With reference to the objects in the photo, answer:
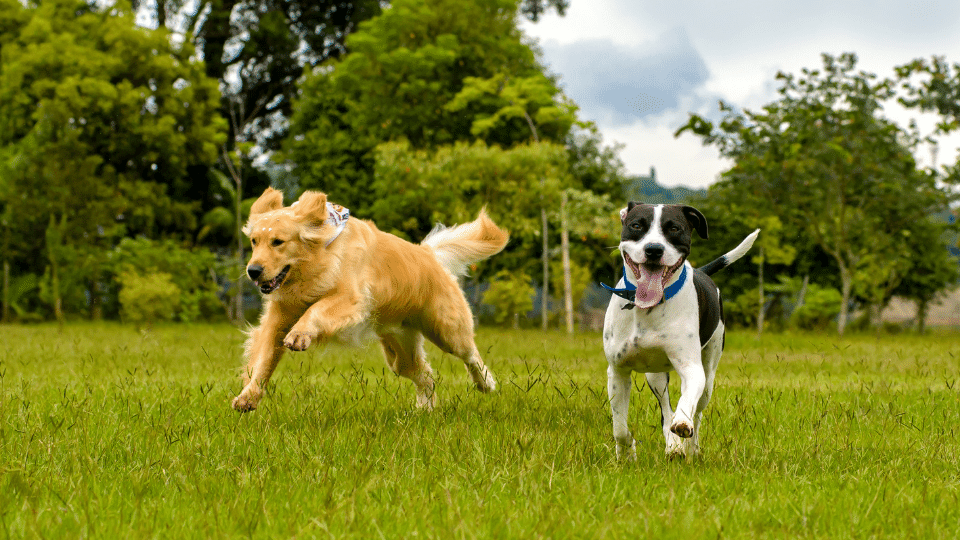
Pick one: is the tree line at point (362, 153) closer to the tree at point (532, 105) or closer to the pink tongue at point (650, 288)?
the tree at point (532, 105)

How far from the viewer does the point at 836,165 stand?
17.0 meters

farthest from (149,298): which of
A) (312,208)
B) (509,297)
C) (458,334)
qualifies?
(312,208)

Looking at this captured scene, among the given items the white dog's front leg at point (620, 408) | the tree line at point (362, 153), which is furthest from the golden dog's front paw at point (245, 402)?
the tree line at point (362, 153)

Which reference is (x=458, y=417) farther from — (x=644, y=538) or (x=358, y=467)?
(x=644, y=538)

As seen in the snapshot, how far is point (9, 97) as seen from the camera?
2350 centimetres

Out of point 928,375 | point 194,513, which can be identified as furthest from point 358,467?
point 928,375

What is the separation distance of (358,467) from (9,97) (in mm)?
24984

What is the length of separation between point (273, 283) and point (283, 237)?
Answer: 277 mm

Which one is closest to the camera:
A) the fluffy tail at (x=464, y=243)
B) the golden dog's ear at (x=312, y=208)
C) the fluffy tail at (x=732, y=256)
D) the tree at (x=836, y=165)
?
the fluffy tail at (x=732, y=256)

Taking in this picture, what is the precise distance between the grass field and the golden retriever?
0.28m

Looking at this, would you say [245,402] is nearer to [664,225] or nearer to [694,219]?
[664,225]

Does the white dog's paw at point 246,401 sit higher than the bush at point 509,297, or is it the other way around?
the white dog's paw at point 246,401

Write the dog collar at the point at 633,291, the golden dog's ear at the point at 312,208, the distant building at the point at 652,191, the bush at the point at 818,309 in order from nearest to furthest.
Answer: the dog collar at the point at 633,291 < the golden dog's ear at the point at 312,208 < the bush at the point at 818,309 < the distant building at the point at 652,191

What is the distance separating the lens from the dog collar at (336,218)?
16.0ft
